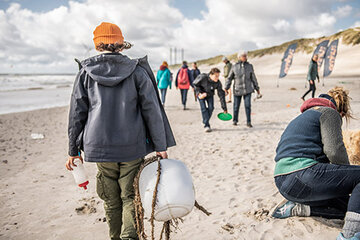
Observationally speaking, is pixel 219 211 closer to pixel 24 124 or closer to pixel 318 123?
pixel 318 123

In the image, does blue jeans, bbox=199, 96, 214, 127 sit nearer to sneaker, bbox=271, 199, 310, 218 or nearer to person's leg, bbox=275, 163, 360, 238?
sneaker, bbox=271, 199, 310, 218

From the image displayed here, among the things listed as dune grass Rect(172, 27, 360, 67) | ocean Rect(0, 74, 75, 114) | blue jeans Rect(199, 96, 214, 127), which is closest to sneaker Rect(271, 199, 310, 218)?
blue jeans Rect(199, 96, 214, 127)

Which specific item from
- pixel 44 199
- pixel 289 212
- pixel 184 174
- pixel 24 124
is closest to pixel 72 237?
pixel 44 199

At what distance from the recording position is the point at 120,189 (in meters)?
2.17

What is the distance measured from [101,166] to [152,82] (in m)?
0.79

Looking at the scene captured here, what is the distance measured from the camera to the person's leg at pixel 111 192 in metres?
2.04

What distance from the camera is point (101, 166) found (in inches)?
79.7

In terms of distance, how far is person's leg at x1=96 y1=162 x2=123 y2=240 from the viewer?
2036 mm

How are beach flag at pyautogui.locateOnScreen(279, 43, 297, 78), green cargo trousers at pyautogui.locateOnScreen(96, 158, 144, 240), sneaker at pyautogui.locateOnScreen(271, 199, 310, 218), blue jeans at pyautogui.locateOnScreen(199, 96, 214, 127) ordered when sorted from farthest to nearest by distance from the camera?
beach flag at pyautogui.locateOnScreen(279, 43, 297, 78) → blue jeans at pyautogui.locateOnScreen(199, 96, 214, 127) → sneaker at pyautogui.locateOnScreen(271, 199, 310, 218) → green cargo trousers at pyautogui.locateOnScreen(96, 158, 144, 240)

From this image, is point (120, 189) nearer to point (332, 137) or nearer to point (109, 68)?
point (109, 68)

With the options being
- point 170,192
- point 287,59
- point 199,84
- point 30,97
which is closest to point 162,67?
point 199,84

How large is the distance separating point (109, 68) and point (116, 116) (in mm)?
356

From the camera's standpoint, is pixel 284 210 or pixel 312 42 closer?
pixel 284 210

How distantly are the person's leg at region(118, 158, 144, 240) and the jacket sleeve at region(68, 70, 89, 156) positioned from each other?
442 millimetres
